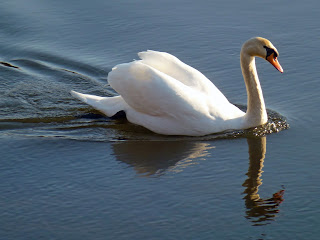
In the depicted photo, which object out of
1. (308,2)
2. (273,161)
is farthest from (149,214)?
(308,2)

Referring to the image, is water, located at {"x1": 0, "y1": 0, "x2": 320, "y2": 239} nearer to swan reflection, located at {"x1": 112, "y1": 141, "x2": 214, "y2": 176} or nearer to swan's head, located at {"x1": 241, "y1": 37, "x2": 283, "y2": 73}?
swan reflection, located at {"x1": 112, "y1": 141, "x2": 214, "y2": 176}

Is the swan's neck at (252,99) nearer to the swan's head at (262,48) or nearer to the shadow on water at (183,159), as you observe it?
the swan's head at (262,48)

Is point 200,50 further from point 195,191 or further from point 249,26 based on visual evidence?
point 195,191

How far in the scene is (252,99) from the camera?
8.71m

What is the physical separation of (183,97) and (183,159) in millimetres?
866

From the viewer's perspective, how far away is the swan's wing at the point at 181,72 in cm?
881

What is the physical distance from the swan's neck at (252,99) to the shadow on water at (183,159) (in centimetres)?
29

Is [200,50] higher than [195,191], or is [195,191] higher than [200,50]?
[200,50]

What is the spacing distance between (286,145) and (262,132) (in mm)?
563

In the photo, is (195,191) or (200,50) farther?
(200,50)

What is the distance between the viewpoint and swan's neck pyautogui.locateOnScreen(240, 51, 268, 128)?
28.4 ft

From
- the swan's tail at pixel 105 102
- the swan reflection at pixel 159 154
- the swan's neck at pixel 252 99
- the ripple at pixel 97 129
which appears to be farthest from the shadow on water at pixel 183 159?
the swan's tail at pixel 105 102

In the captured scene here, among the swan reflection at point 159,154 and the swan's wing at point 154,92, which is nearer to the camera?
the swan reflection at point 159,154

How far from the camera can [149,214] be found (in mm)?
6492
